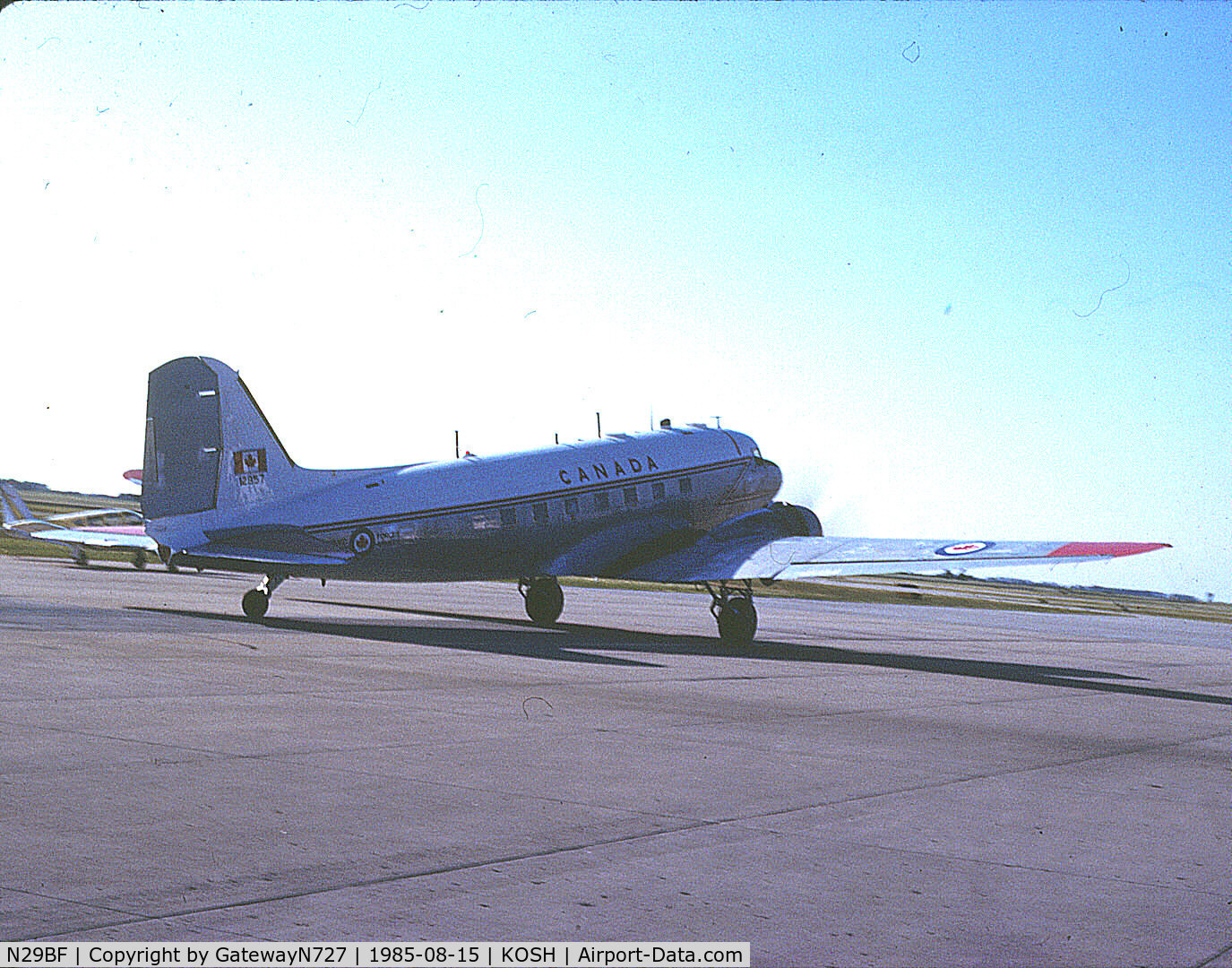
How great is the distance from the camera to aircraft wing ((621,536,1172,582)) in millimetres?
26406

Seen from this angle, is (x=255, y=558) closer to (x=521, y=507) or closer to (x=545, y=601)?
(x=521, y=507)

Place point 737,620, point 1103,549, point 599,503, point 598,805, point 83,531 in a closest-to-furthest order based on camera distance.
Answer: point 598,805 < point 1103,549 < point 737,620 < point 599,503 < point 83,531

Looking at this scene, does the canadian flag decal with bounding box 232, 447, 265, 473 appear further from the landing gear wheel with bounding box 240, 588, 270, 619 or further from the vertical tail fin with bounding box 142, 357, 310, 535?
the landing gear wheel with bounding box 240, 588, 270, 619

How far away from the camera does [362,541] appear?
27.5 m

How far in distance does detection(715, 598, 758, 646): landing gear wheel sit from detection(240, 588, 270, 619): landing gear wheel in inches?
397

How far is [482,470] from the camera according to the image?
3027cm

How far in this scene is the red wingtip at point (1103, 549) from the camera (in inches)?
970

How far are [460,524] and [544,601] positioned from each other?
564 cm

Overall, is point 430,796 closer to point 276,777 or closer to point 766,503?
point 276,777

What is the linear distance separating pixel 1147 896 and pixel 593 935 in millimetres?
3644

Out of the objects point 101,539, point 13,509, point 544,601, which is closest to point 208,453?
point 544,601

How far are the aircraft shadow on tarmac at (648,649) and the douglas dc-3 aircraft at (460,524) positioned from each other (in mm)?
1187

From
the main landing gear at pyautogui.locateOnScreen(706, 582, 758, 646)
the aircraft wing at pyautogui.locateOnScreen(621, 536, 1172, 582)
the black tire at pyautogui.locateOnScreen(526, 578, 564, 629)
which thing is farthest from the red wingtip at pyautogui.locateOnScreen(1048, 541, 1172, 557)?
the black tire at pyautogui.locateOnScreen(526, 578, 564, 629)

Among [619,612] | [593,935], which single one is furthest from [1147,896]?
[619,612]
